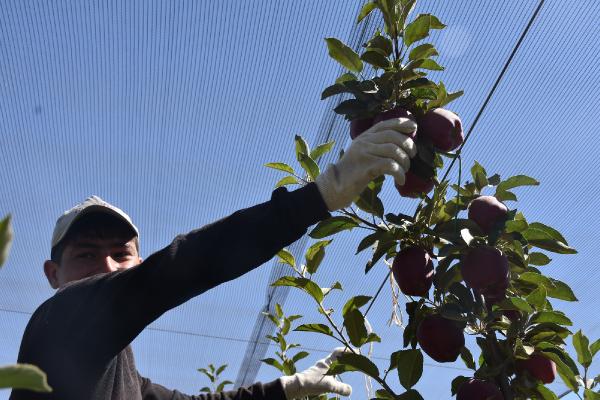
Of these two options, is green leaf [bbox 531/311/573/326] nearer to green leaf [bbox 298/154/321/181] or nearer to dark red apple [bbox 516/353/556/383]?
dark red apple [bbox 516/353/556/383]

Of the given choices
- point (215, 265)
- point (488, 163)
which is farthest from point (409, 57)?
point (488, 163)

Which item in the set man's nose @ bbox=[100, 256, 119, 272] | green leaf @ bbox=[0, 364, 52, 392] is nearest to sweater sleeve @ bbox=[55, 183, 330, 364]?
man's nose @ bbox=[100, 256, 119, 272]

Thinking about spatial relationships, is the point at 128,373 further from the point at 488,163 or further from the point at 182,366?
the point at 182,366

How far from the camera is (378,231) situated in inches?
47.7

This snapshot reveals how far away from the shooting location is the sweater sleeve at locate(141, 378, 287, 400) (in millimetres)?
1836

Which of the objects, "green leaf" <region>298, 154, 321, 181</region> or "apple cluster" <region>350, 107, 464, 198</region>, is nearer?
"apple cluster" <region>350, 107, 464, 198</region>

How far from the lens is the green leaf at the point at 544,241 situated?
118 centimetres

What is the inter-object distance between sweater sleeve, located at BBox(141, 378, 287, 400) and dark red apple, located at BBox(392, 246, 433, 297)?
824mm

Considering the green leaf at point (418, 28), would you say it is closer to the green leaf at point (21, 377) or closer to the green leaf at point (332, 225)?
the green leaf at point (332, 225)

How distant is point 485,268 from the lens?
1.07 m

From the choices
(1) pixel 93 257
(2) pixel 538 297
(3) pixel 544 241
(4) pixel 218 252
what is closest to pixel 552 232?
(3) pixel 544 241

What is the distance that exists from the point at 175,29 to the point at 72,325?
201cm

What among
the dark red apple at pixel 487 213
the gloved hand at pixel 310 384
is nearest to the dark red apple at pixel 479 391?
the dark red apple at pixel 487 213

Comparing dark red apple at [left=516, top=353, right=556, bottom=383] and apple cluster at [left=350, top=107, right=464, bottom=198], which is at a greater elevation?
apple cluster at [left=350, top=107, right=464, bottom=198]
